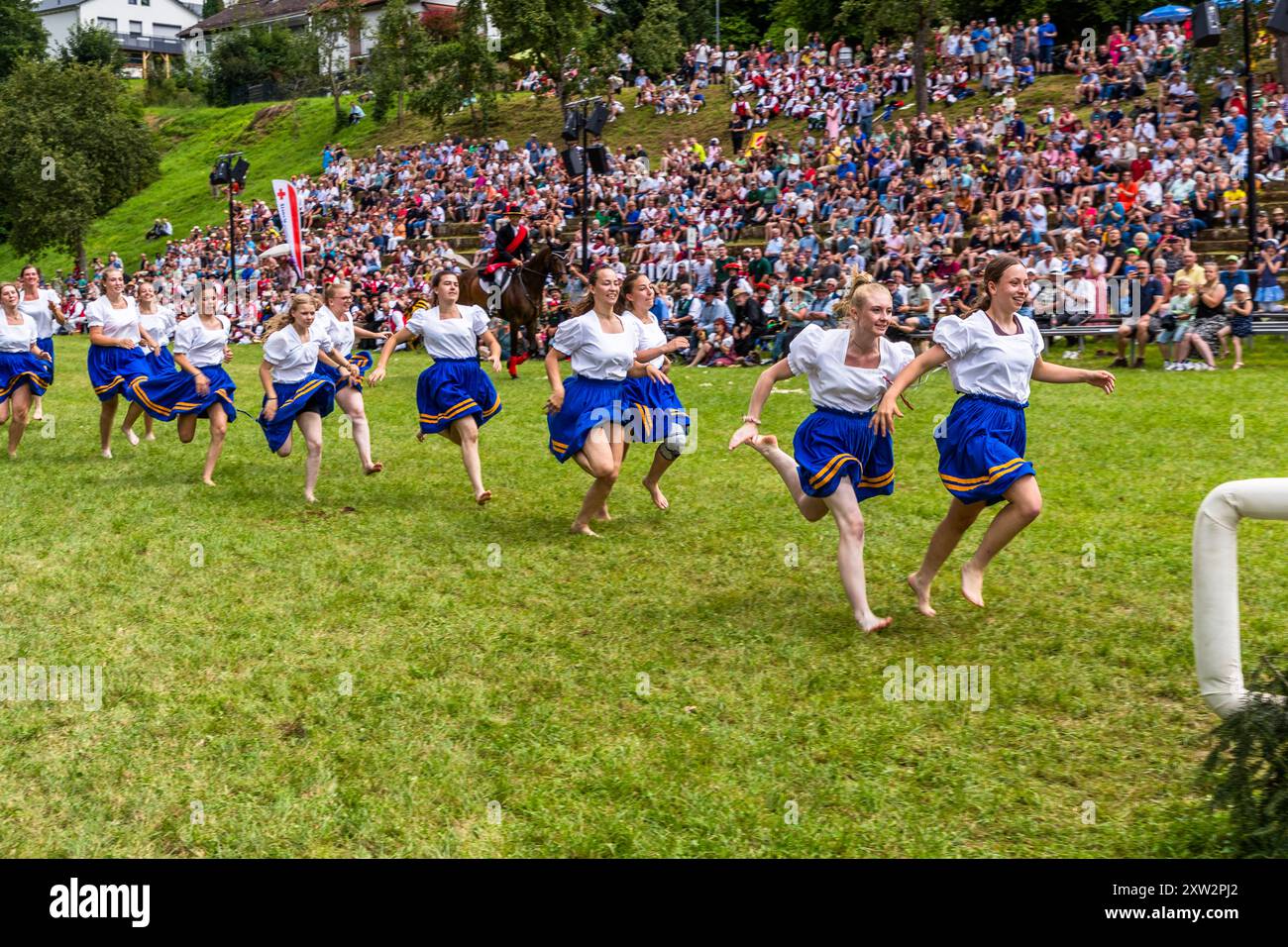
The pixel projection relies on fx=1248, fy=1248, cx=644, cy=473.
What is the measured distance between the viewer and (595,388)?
946cm

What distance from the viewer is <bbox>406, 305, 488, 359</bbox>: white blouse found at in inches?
424

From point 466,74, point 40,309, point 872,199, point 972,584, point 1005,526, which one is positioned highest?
point 466,74

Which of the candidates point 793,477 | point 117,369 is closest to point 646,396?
point 793,477

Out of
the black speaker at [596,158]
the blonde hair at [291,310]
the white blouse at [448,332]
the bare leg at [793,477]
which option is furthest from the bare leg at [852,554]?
the black speaker at [596,158]

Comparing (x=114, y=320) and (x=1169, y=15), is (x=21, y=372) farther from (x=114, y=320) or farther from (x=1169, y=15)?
(x=1169, y=15)

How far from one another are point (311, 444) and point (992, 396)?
21.0 ft

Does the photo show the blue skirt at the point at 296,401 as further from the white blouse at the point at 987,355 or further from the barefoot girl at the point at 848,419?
the white blouse at the point at 987,355

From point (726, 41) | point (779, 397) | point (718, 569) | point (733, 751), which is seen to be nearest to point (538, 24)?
point (726, 41)

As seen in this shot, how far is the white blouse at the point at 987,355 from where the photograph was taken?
679 centimetres

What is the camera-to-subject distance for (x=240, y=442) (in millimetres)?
14344

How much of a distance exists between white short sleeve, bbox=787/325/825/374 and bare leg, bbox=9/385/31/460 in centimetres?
958

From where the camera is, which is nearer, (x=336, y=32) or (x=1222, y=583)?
(x=1222, y=583)

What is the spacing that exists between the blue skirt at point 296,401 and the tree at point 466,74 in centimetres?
3411

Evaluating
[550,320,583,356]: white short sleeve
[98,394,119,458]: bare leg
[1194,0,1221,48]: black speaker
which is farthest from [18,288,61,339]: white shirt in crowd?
[1194,0,1221,48]: black speaker
